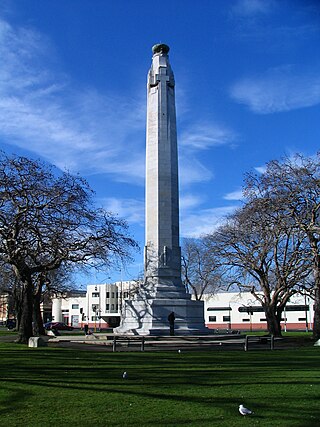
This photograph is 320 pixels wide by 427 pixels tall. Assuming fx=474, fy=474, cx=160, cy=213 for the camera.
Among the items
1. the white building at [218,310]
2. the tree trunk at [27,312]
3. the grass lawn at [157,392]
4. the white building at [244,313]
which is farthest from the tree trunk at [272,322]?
the white building at [244,313]

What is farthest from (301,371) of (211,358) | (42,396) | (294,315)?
(294,315)

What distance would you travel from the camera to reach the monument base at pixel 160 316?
32.8 metres

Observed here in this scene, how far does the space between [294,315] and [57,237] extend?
71.0 m

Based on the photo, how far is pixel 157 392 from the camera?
1152 cm

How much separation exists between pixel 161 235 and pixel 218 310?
2525 inches

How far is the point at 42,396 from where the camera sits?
1102 centimetres

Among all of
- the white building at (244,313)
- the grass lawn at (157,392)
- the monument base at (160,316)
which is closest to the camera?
the grass lawn at (157,392)

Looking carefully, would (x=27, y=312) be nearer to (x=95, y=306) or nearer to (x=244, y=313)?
(x=244, y=313)

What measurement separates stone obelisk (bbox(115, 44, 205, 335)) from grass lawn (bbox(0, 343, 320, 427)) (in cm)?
1489

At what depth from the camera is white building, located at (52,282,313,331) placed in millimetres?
87625

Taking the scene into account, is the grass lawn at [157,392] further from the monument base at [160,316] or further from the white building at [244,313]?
the white building at [244,313]

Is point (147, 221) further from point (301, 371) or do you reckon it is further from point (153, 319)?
point (301, 371)

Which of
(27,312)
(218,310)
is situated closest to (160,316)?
(27,312)

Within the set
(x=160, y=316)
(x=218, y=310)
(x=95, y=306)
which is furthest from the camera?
(x=95, y=306)
